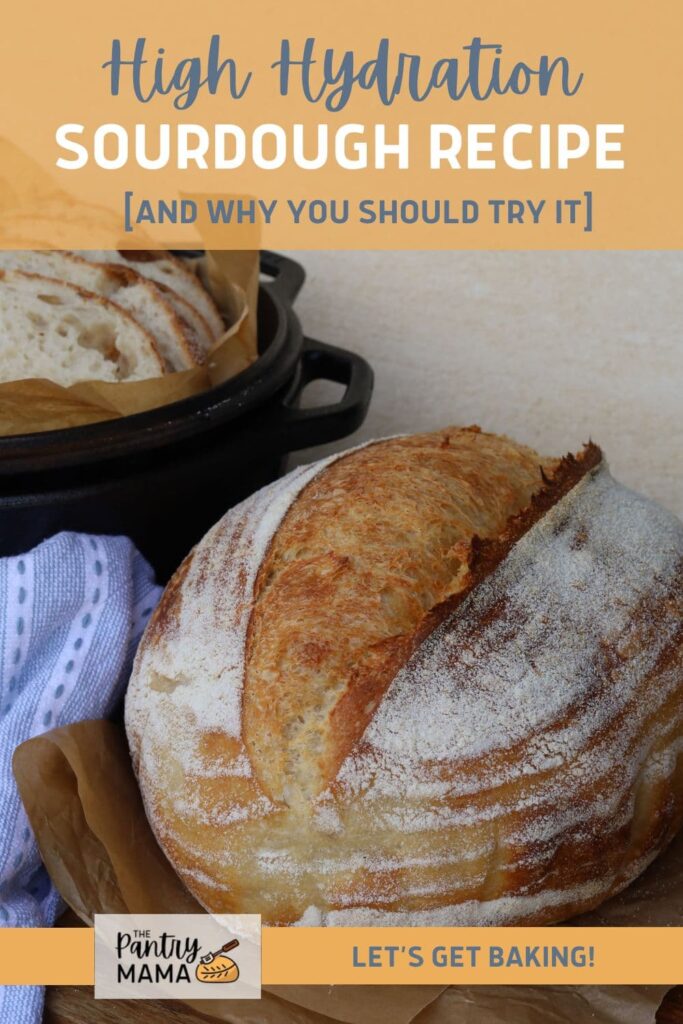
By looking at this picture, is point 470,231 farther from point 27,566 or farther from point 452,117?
point 27,566

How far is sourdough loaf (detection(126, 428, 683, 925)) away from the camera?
0.78 m

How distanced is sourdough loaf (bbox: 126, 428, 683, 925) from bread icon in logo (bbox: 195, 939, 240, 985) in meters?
0.04

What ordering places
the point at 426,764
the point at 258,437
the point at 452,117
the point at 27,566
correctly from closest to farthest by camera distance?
the point at 426,764
the point at 27,566
the point at 258,437
the point at 452,117

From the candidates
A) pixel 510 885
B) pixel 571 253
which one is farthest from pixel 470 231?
pixel 510 885

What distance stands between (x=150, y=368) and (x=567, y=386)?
61 centimetres

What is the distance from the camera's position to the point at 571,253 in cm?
142

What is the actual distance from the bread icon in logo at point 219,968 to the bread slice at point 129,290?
585 mm

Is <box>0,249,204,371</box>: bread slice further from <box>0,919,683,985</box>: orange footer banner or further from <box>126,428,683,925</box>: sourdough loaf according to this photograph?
<box>0,919,683,985</box>: orange footer banner

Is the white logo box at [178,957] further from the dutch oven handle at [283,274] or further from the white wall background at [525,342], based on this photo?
the white wall background at [525,342]

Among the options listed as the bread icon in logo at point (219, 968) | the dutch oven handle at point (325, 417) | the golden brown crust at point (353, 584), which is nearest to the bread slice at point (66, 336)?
the dutch oven handle at point (325, 417)

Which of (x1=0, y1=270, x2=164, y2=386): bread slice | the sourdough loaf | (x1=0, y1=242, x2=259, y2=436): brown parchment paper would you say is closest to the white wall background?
(x1=0, y1=242, x2=259, y2=436): brown parchment paper

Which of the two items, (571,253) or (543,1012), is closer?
(543,1012)

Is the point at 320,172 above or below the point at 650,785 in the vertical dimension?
above

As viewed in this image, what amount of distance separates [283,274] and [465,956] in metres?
0.86
